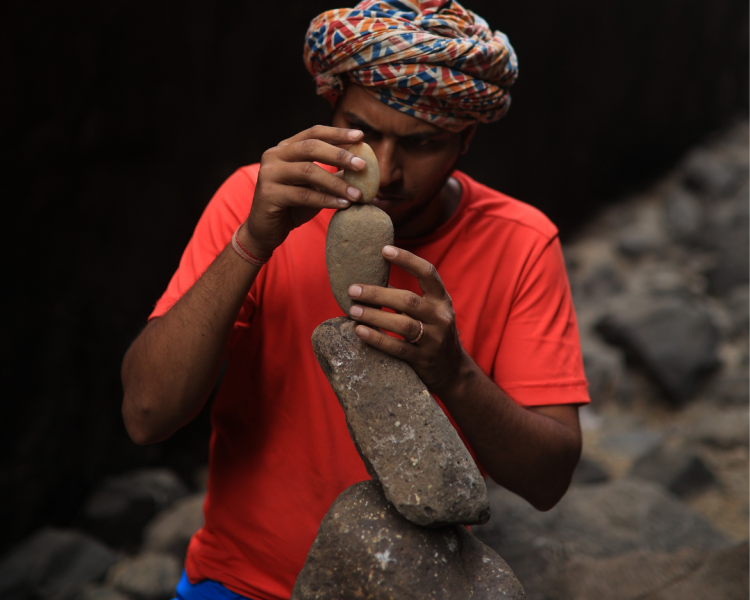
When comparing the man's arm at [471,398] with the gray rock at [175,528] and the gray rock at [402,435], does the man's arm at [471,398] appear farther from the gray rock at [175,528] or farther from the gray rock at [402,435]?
the gray rock at [175,528]

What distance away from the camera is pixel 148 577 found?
11.3 feet

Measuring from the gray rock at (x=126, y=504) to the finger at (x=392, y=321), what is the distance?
3122 millimetres

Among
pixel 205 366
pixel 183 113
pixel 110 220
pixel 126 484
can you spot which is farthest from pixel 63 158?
pixel 205 366

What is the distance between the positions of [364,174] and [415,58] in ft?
1.52

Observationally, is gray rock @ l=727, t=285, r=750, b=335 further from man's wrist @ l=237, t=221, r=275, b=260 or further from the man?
man's wrist @ l=237, t=221, r=275, b=260

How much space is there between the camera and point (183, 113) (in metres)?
3.96

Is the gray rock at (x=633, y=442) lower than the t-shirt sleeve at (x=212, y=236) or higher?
lower

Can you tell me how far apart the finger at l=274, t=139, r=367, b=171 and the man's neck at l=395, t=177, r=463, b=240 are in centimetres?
58

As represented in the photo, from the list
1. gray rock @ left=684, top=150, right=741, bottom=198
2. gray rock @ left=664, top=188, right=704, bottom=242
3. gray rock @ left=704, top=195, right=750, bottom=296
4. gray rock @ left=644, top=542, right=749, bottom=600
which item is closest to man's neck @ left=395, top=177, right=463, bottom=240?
gray rock @ left=644, top=542, right=749, bottom=600

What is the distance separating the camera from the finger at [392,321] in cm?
146

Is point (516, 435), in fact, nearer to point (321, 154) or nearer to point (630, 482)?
point (321, 154)

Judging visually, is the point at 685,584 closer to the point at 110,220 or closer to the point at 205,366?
the point at 205,366

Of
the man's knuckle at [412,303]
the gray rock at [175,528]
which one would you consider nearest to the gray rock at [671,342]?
the gray rock at [175,528]

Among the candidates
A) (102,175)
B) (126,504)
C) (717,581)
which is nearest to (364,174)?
(717,581)
